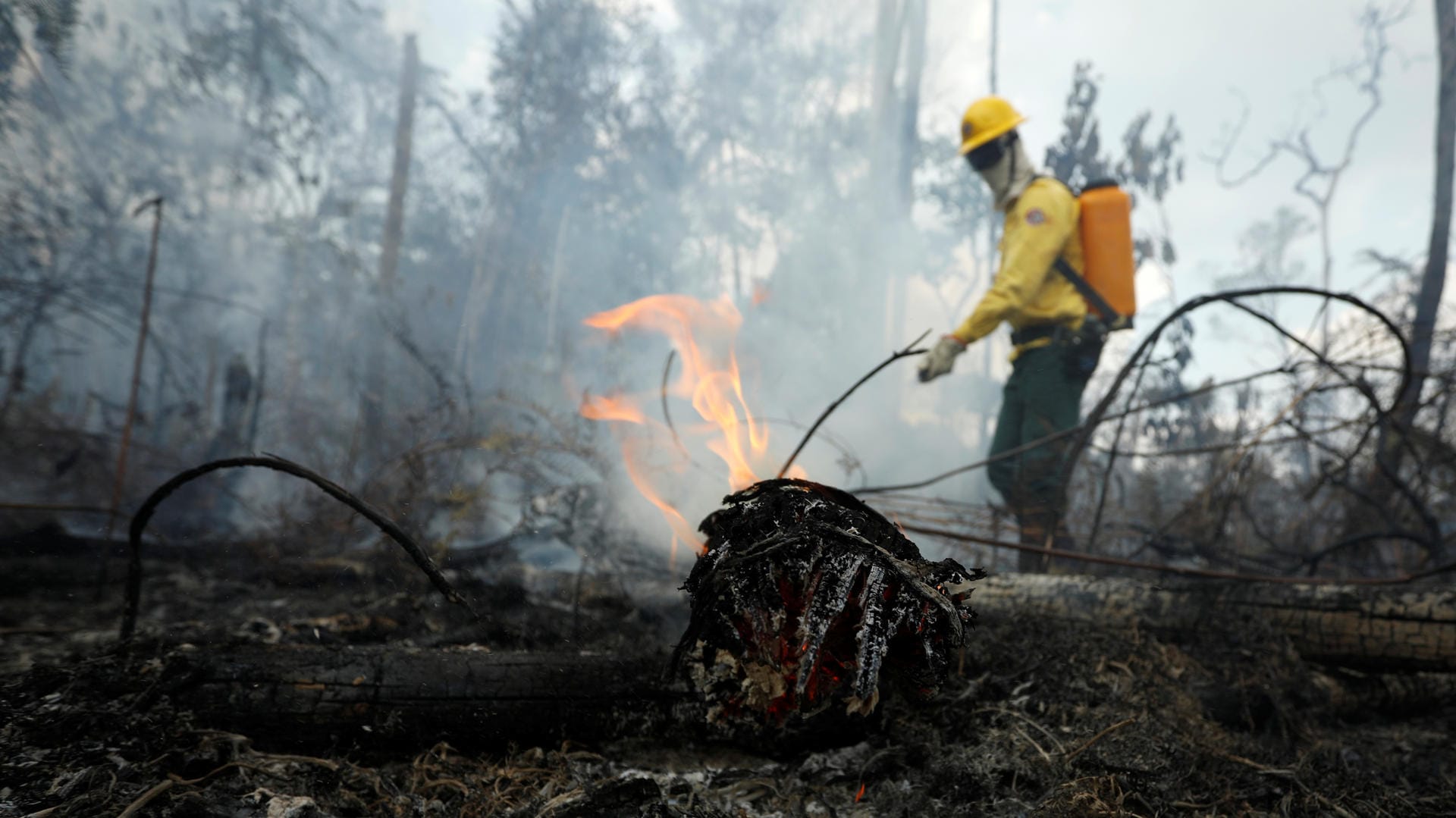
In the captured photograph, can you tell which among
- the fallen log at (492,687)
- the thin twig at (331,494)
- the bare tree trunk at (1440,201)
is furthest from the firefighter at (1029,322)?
the bare tree trunk at (1440,201)

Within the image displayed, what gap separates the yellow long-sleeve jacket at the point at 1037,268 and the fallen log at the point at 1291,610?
5.45 feet

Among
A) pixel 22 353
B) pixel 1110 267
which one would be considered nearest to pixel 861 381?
pixel 1110 267

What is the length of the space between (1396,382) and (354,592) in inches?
342

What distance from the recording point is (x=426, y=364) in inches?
219

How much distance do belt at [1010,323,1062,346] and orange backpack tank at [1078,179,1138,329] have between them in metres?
0.26

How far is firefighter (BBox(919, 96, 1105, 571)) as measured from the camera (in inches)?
158

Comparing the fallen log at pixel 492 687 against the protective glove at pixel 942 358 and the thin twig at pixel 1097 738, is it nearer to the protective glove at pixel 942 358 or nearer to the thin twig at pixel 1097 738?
the thin twig at pixel 1097 738

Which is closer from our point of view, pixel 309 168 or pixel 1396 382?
pixel 1396 382

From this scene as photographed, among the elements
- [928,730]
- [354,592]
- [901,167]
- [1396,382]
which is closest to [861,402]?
[901,167]

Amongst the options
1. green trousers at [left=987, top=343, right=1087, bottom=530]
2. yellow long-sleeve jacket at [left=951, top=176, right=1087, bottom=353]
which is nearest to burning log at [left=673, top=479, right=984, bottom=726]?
yellow long-sleeve jacket at [left=951, top=176, right=1087, bottom=353]

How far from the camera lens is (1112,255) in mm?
4148

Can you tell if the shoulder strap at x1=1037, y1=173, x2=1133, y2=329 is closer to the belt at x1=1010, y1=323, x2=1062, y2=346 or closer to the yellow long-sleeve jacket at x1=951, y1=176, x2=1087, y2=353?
the yellow long-sleeve jacket at x1=951, y1=176, x2=1087, y2=353

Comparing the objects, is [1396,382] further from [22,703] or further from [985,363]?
[985,363]

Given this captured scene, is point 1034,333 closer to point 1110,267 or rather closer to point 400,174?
point 1110,267
